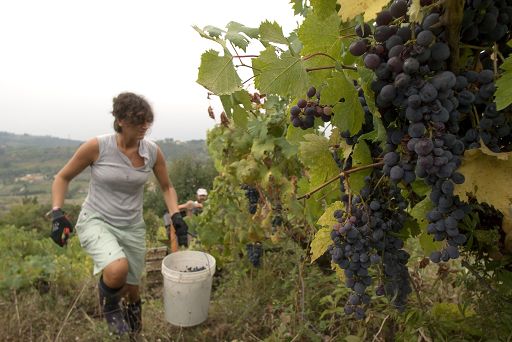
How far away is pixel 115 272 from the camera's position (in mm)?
3238

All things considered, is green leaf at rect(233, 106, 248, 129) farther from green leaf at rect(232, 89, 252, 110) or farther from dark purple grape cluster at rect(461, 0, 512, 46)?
dark purple grape cluster at rect(461, 0, 512, 46)

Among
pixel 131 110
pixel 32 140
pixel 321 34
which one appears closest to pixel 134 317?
pixel 131 110

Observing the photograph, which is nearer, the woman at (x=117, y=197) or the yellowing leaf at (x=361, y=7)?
the yellowing leaf at (x=361, y=7)

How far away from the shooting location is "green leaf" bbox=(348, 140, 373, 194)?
3.67ft

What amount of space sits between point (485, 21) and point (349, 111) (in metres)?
0.34

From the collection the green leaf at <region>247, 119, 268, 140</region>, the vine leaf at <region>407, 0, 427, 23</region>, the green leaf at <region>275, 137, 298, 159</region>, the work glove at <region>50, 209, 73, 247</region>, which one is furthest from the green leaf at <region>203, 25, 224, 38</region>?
the work glove at <region>50, 209, 73, 247</region>

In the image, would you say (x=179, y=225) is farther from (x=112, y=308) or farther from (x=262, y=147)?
(x=262, y=147)

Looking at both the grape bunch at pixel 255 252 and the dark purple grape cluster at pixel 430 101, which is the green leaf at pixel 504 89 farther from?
the grape bunch at pixel 255 252

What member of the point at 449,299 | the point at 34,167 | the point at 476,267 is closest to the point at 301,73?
the point at 476,267

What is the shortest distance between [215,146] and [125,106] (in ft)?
3.40

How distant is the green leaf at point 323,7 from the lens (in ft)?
3.35

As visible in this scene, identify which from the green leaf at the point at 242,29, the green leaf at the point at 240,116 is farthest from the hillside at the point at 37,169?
the green leaf at the point at 240,116

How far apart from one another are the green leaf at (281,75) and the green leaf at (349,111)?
11 centimetres

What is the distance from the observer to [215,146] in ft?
13.9
